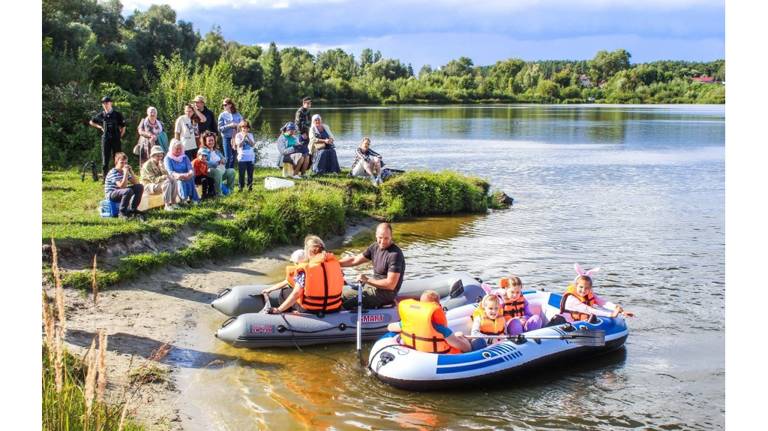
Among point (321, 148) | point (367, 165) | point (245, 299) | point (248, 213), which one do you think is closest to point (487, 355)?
point (245, 299)

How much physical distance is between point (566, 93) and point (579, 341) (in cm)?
9197

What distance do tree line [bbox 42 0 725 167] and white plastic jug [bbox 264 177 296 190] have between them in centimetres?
436

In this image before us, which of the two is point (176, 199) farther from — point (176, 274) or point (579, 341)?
point (579, 341)

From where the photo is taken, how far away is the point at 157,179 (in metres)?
12.0

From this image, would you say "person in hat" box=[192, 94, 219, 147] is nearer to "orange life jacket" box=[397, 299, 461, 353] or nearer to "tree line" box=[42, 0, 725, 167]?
"tree line" box=[42, 0, 725, 167]

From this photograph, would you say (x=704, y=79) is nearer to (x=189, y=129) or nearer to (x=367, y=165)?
(x=367, y=165)

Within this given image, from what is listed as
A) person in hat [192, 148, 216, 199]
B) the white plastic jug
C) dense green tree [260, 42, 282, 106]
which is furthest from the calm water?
dense green tree [260, 42, 282, 106]

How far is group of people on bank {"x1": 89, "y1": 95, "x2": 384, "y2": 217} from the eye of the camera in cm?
1153

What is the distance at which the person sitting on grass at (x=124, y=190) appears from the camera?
430 inches

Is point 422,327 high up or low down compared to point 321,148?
down

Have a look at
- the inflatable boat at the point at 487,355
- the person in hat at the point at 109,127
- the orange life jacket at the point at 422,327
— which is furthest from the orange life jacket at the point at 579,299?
the person in hat at the point at 109,127

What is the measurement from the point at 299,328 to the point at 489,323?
223 centimetres
